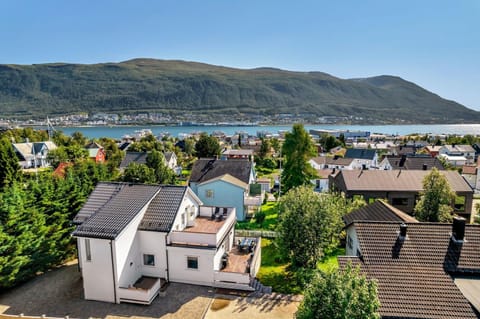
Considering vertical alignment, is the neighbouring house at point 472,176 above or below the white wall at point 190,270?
below

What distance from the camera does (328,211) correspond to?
18484 millimetres

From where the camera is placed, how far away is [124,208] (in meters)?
18.2

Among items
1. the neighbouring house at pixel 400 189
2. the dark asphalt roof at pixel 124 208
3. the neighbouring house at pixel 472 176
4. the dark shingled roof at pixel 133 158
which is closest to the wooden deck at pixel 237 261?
the dark asphalt roof at pixel 124 208

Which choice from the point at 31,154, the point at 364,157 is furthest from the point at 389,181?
the point at 31,154

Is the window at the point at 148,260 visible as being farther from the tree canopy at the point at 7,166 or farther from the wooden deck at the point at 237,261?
the tree canopy at the point at 7,166

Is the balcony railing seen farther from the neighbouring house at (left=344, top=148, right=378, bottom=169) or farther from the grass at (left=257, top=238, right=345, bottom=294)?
the neighbouring house at (left=344, top=148, right=378, bottom=169)

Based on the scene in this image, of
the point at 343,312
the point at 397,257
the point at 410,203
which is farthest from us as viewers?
the point at 410,203

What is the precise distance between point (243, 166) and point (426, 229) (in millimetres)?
27085

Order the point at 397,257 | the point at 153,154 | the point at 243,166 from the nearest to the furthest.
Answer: the point at 397,257
the point at 243,166
the point at 153,154

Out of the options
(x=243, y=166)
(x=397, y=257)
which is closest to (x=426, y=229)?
(x=397, y=257)

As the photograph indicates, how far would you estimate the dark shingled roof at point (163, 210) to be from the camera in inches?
713

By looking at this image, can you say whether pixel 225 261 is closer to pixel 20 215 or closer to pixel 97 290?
pixel 97 290

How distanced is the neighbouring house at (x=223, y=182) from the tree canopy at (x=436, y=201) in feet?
55.1

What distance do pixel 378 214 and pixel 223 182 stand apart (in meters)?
16.8
